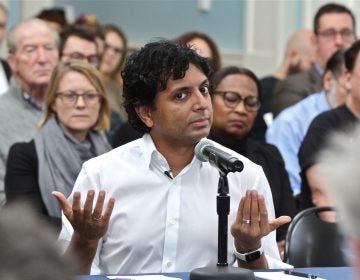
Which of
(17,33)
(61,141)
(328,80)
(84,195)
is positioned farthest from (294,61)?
(84,195)

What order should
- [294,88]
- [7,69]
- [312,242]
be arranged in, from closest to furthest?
1. [312,242]
2. [294,88]
3. [7,69]

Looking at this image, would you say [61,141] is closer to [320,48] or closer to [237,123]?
[237,123]

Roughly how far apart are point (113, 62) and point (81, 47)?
1116 mm

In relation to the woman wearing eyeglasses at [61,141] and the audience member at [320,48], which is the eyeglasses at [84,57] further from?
the audience member at [320,48]

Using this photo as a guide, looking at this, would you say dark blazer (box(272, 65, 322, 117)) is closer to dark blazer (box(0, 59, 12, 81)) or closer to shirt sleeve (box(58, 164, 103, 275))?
dark blazer (box(0, 59, 12, 81))

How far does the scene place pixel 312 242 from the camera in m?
3.84

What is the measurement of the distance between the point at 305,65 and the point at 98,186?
12.9 feet

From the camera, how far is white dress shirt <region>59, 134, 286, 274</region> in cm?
317

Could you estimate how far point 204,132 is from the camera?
10.4 feet

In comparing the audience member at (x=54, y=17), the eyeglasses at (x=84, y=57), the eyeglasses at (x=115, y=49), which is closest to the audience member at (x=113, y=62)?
the eyeglasses at (x=115, y=49)

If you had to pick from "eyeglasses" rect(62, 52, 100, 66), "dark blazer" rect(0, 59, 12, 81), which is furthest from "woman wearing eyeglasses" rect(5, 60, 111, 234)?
"dark blazer" rect(0, 59, 12, 81)

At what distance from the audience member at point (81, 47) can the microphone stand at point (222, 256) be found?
3.01m

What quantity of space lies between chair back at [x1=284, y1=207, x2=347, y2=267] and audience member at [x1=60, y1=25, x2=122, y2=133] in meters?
2.08

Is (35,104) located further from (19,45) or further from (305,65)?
(305,65)
